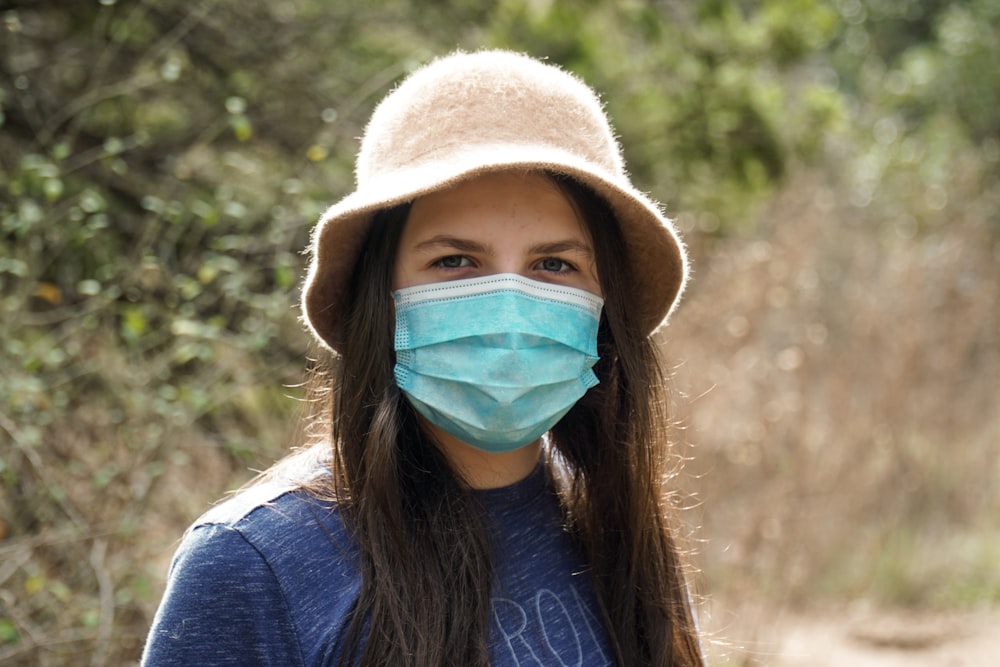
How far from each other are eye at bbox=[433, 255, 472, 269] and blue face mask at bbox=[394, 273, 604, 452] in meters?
0.04

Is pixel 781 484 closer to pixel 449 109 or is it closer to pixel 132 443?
pixel 132 443

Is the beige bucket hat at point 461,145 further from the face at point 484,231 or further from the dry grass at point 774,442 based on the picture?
the dry grass at point 774,442

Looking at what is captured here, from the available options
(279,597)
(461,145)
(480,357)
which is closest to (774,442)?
(480,357)

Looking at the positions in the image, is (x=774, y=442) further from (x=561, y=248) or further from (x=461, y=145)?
(x=461, y=145)

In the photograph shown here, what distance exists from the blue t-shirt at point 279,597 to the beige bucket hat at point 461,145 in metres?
0.44

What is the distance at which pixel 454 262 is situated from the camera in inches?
73.4

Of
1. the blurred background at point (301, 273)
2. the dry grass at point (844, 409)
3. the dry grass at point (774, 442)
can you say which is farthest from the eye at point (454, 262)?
the dry grass at point (844, 409)

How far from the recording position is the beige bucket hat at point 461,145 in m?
1.75

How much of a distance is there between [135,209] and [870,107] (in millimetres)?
8904

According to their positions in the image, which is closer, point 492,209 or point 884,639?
point 492,209

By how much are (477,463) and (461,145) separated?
1.90 feet

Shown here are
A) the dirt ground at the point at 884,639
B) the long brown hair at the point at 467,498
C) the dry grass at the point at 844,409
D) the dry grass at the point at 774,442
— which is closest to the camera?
the long brown hair at the point at 467,498

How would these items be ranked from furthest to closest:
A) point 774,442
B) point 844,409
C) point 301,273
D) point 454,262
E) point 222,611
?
point 844,409 < point 774,442 < point 301,273 < point 454,262 < point 222,611

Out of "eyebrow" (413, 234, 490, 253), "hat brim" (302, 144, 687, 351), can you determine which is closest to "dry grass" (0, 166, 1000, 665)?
"hat brim" (302, 144, 687, 351)
